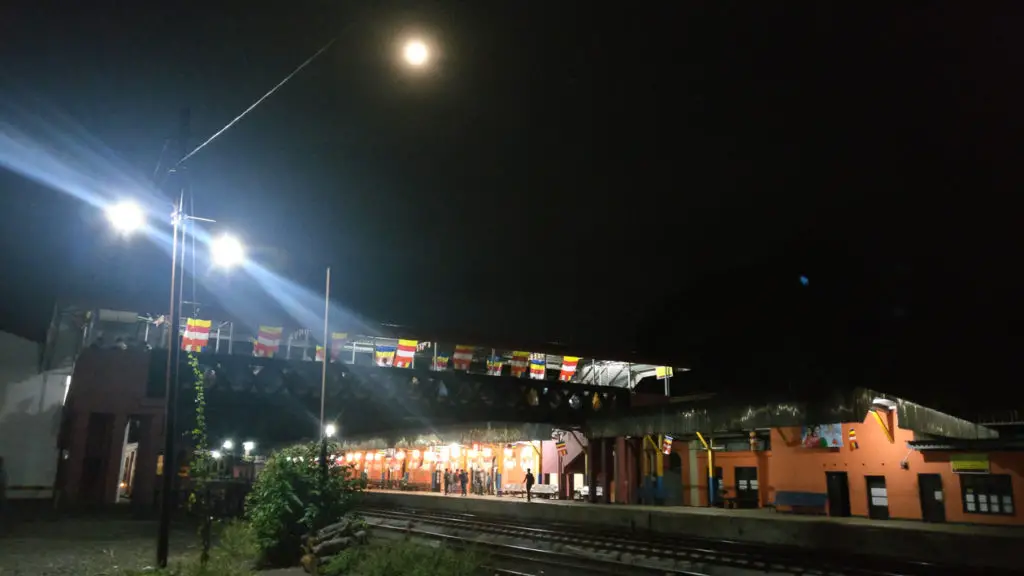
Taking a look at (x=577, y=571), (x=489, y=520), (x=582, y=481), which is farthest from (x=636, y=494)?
(x=577, y=571)

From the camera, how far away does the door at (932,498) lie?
24422 mm

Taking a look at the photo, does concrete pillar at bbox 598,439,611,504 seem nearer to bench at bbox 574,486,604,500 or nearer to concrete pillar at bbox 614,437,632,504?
concrete pillar at bbox 614,437,632,504

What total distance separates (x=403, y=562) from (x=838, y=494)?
21.4 meters

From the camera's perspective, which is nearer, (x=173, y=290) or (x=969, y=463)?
(x=173, y=290)

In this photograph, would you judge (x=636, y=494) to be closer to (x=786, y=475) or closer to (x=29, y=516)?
(x=786, y=475)

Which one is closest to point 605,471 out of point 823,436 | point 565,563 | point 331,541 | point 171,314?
point 823,436

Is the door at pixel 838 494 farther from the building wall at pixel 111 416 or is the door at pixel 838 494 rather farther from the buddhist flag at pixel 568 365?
the building wall at pixel 111 416

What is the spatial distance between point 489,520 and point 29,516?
18.5m

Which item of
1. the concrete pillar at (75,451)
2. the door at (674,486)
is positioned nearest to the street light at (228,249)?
the door at (674,486)

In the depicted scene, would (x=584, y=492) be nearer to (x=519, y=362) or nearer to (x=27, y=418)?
(x=519, y=362)

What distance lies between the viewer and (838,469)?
27.6 metres

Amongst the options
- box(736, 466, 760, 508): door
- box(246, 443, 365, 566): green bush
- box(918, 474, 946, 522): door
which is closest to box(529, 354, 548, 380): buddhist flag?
box(736, 466, 760, 508): door

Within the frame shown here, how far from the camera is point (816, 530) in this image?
21.4 m

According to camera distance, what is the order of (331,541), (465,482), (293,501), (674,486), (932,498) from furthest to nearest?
1. (465,482)
2. (674,486)
3. (932,498)
4. (293,501)
5. (331,541)
